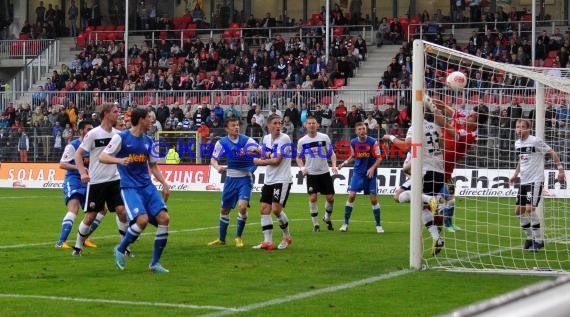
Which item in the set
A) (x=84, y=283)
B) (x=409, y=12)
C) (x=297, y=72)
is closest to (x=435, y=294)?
(x=84, y=283)

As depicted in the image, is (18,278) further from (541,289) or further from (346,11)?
(346,11)

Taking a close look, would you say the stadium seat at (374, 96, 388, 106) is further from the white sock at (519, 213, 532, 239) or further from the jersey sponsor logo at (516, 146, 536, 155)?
the jersey sponsor logo at (516, 146, 536, 155)

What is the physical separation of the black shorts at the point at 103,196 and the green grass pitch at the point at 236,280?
72 cm

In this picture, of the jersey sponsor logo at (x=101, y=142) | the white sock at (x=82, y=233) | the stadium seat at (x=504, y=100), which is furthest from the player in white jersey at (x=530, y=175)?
the stadium seat at (x=504, y=100)

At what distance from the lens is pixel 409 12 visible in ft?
145

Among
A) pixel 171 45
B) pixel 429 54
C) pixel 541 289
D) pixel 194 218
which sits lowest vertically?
pixel 194 218

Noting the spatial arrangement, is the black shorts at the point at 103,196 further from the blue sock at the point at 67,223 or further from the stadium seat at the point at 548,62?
the stadium seat at the point at 548,62

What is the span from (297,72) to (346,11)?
25.9 feet

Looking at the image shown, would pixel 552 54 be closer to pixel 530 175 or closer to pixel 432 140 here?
pixel 530 175

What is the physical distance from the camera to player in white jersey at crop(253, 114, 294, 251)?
44.8 ft

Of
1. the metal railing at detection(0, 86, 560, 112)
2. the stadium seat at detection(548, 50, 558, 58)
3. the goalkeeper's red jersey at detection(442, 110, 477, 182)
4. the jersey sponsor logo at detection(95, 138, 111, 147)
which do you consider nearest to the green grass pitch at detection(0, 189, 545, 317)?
the goalkeeper's red jersey at detection(442, 110, 477, 182)

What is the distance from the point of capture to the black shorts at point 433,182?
12091 millimetres

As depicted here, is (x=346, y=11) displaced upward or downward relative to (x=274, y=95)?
upward

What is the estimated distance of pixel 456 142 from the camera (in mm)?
12203
